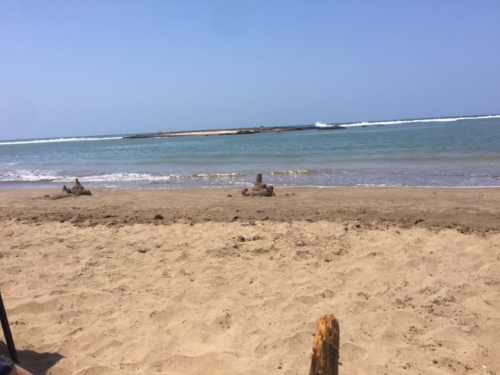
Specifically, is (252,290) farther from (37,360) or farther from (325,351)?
(325,351)

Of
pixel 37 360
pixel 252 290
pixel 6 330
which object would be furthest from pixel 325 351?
pixel 252 290

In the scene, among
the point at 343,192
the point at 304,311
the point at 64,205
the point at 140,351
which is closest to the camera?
the point at 140,351

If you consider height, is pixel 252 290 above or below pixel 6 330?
below

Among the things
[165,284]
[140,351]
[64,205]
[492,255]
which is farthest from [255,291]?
[64,205]

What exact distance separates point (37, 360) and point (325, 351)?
105 inches

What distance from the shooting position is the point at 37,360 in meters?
3.20

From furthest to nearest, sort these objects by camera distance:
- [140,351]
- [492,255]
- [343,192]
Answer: [343,192] < [492,255] < [140,351]

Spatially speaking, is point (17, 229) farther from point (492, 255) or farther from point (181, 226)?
point (492, 255)

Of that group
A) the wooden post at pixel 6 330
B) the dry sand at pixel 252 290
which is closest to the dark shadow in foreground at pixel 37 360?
the dry sand at pixel 252 290

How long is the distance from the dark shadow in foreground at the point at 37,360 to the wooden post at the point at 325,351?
96.0 inches

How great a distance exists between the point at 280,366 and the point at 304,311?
866 mm

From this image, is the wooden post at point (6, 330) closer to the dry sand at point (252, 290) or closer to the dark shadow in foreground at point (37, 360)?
the dark shadow in foreground at point (37, 360)

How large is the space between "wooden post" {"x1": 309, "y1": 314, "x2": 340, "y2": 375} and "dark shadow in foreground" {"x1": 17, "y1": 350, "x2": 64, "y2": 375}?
2.44 meters

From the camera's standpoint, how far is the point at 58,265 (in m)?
5.21
